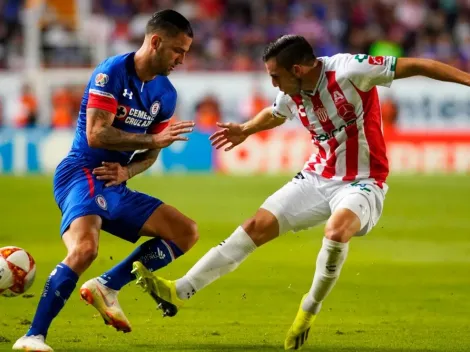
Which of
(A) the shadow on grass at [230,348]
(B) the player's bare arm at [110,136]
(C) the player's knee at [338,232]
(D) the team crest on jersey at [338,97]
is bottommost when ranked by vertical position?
(A) the shadow on grass at [230,348]

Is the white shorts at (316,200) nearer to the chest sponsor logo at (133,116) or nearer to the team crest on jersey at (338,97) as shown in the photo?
the team crest on jersey at (338,97)

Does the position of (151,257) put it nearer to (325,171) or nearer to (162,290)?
(162,290)

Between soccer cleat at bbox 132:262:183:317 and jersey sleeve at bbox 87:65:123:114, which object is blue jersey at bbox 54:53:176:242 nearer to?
jersey sleeve at bbox 87:65:123:114

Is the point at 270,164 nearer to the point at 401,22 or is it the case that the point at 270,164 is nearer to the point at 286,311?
the point at 401,22

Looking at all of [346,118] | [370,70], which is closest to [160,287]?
[346,118]

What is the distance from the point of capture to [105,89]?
6.93 m


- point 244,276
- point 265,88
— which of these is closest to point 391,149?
point 265,88

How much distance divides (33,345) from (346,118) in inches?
108

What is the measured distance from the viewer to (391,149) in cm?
2416

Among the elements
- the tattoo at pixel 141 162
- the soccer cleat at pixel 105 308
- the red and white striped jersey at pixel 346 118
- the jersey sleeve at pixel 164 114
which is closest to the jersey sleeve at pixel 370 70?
the red and white striped jersey at pixel 346 118

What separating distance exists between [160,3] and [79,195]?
2365 cm

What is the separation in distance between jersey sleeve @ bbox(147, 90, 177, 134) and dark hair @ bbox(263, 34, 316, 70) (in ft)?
2.70

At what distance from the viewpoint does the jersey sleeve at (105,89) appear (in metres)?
6.91

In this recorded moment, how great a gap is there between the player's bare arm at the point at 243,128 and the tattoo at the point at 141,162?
491mm
